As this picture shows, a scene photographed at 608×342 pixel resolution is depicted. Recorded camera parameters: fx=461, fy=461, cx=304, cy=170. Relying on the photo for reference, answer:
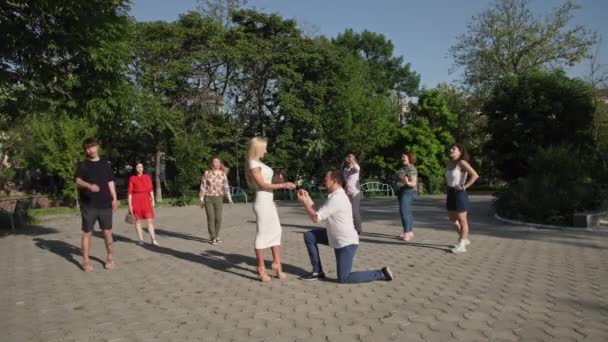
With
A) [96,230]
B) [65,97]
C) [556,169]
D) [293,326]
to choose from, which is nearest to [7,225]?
[96,230]

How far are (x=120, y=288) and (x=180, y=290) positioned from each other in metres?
0.89

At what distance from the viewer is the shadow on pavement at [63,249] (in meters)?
8.44

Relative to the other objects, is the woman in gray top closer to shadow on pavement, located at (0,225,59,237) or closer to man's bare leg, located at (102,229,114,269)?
man's bare leg, located at (102,229,114,269)

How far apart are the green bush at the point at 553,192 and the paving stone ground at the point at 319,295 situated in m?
1.87

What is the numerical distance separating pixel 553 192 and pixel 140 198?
9.97m

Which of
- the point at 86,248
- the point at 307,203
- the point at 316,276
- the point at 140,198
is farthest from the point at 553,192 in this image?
the point at 86,248

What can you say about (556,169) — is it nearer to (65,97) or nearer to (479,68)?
(65,97)

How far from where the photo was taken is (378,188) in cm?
A: 2920

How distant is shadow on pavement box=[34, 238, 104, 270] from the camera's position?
8.44 metres

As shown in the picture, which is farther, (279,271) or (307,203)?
(279,271)

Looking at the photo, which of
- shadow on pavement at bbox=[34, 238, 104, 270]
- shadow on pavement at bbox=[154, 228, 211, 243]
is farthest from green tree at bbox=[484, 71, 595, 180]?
shadow on pavement at bbox=[34, 238, 104, 270]

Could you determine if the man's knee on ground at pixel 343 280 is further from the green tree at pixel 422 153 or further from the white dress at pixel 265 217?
the green tree at pixel 422 153

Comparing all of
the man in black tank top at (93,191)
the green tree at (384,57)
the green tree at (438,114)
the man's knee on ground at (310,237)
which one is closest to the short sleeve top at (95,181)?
the man in black tank top at (93,191)

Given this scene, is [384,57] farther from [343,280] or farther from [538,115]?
[343,280]
